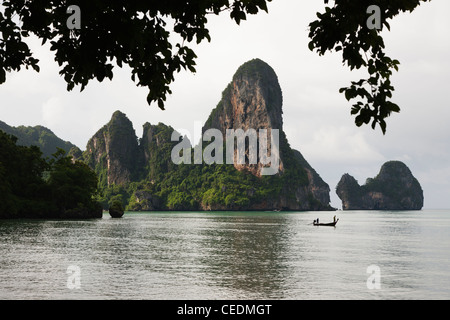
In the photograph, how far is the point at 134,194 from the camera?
192m

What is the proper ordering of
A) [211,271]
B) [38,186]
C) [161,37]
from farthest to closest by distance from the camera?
[38,186], [211,271], [161,37]

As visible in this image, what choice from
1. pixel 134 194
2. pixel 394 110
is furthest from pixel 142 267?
pixel 134 194

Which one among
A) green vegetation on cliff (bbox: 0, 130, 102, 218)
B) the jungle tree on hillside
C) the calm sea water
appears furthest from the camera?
Answer: green vegetation on cliff (bbox: 0, 130, 102, 218)

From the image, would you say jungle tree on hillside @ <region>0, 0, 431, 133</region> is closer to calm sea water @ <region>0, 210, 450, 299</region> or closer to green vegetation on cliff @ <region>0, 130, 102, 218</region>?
calm sea water @ <region>0, 210, 450, 299</region>

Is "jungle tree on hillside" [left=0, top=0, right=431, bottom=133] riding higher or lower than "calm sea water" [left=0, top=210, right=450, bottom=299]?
higher

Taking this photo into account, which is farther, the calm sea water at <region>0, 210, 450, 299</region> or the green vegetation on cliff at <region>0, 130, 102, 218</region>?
the green vegetation on cliff at <region>0, 130, 102, 218</region>

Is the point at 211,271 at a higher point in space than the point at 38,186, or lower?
lower

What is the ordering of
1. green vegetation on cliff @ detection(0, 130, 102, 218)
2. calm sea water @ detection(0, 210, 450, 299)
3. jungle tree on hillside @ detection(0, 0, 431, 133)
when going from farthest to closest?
green vegetation on cliff @ detection(0, 130, 102, 218) → calm sea water @ detection(0, 210, 450, 299) → jungle tree on hillside @ detection(0, 0, 431, 133)

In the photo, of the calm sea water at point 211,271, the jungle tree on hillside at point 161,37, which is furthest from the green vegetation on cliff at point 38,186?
the jungle tree on hillside at point 161,37

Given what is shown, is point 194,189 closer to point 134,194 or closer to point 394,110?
point 134,194

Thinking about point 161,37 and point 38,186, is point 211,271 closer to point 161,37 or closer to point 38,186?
point 161,37

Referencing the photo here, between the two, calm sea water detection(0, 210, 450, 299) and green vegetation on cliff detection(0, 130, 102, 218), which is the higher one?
green vegetation on cliff detection(0, 130, 102, 218)

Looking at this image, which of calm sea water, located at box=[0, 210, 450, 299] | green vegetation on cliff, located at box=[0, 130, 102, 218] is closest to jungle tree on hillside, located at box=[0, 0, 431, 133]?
calm sea water, located at box=[0, 210, 450, 299]

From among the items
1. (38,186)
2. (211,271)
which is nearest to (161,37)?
(211,271)
